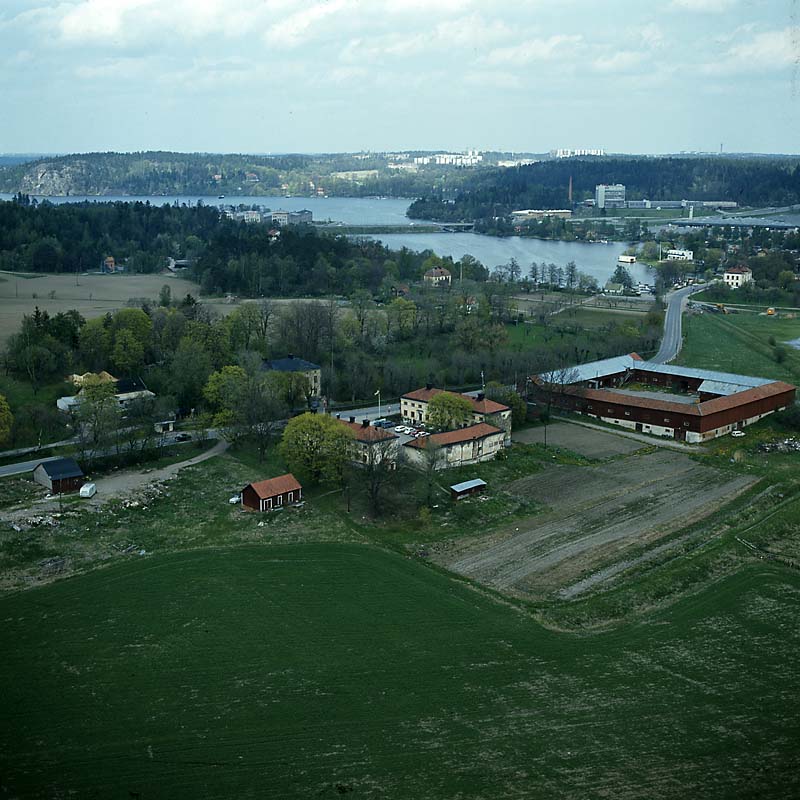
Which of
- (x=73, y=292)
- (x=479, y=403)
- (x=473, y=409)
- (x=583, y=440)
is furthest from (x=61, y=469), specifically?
(x=73, y=292)

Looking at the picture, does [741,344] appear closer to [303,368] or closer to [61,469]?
[303,368]

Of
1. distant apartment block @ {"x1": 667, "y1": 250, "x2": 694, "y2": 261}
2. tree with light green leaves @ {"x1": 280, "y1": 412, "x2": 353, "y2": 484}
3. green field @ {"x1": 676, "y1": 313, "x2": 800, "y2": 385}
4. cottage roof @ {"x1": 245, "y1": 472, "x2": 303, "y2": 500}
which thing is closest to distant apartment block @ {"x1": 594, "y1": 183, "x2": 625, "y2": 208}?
distant apartment block @ {"x1": 667, "y1": 250, "x2": 694, "y2": 261}

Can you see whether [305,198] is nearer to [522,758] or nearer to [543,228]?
[543,228]

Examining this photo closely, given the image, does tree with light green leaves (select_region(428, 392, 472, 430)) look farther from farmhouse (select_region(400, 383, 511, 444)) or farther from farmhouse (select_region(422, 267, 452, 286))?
farmhouse (select_region(422, 267, 452, 286))

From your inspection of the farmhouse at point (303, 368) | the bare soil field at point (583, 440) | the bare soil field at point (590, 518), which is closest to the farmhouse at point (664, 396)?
the bare soil field at point (583, 440)

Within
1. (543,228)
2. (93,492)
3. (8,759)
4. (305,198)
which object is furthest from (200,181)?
(8,759)

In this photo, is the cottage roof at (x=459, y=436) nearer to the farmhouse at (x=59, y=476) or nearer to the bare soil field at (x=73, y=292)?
the farmhouse at (x=59, y=476)
